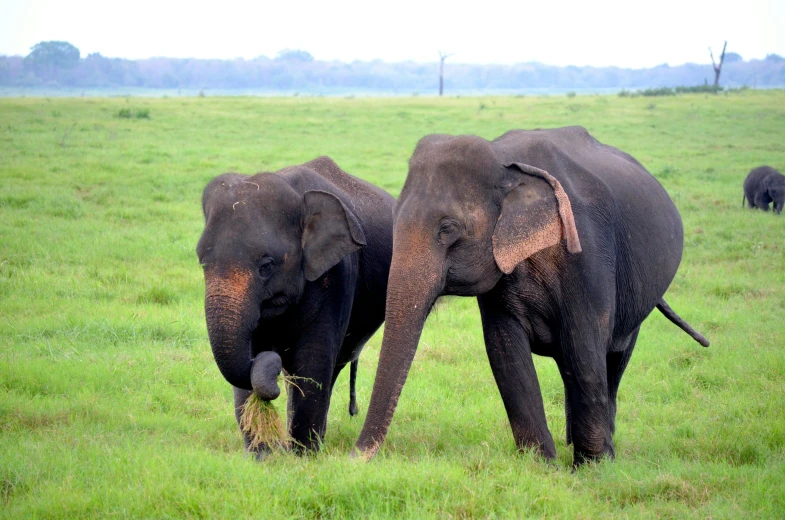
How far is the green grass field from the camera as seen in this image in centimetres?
481

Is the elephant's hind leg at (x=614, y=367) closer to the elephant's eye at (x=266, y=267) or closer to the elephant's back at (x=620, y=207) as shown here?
the elephant's back at (x=620, y=207)

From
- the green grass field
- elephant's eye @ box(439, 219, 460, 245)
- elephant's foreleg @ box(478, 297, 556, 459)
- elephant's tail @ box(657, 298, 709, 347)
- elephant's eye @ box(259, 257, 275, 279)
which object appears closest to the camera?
the green grass field

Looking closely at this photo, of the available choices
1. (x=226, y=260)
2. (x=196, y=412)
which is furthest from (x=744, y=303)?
(x=226, y=260)

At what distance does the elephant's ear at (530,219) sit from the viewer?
16.8 feet

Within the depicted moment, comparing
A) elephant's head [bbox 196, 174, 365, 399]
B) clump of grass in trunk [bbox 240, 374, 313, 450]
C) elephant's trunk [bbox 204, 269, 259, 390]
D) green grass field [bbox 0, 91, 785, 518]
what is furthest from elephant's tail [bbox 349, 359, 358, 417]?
elephant's trunk [bbox 204, 269, 259, 390]

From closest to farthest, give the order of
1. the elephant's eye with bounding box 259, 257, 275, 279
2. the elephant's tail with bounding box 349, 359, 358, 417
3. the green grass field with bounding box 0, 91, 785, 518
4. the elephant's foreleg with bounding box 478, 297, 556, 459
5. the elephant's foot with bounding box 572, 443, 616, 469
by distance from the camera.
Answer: the green grass field with bounding box 0, 91, 785, 518
the elephant's eye with bounding box 259, 257, 275, 279
the elephant's foreleg with bounding box 478, 297, 556, 459
the elephant's foot with bounding box 572, 443, 616, 469
the elephant's tail with bounding box 349, 359, 358, 417

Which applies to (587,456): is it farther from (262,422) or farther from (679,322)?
(262,422)

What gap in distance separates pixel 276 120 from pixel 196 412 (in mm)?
28920

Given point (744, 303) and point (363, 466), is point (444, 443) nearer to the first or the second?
point (363, 466)

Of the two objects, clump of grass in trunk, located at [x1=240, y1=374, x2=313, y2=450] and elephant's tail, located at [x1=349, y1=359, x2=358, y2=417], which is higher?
clump of grass in trunk, located at [x1=240, y1=374, x2=313, y2=450]

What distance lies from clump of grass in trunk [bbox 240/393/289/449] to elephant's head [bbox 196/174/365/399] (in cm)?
15

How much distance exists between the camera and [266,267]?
212 inches

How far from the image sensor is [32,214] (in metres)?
13.9

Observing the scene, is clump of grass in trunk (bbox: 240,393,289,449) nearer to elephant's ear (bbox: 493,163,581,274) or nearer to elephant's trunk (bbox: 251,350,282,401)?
elephant's trunk (bbox: 251,350,282,401)
